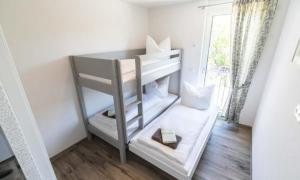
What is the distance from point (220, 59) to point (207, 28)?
607mm

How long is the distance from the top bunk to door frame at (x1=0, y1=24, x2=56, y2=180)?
3.16 feet

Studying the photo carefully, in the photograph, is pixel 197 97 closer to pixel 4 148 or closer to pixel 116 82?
pixel 116 82

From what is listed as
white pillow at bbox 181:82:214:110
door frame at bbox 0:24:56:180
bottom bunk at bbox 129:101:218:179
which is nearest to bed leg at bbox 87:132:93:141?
bottom bunk at bbox 129:101:218:179

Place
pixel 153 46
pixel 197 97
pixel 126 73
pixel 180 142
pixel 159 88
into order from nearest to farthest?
pixel 180 142, pixel 126 73, pixel 197 97, pixel 153 46, pixel 159 88

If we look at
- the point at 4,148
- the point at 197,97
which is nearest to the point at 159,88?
the point at 197,97

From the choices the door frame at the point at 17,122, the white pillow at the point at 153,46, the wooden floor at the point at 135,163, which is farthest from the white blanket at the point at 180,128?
the door frame at the point at 17,122

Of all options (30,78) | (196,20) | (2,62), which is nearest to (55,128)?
(30,78)

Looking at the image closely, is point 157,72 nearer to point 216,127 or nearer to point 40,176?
point 216,127

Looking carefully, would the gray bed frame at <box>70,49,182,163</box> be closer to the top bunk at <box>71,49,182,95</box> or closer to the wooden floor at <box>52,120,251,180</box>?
the top bunk at <box>71,49,182,95</box>

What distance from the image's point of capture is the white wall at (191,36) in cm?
213

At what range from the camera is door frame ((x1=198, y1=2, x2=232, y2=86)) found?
7.40 feet

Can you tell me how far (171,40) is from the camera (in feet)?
9.49

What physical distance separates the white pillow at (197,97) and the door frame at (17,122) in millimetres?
2154

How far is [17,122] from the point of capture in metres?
0.48
